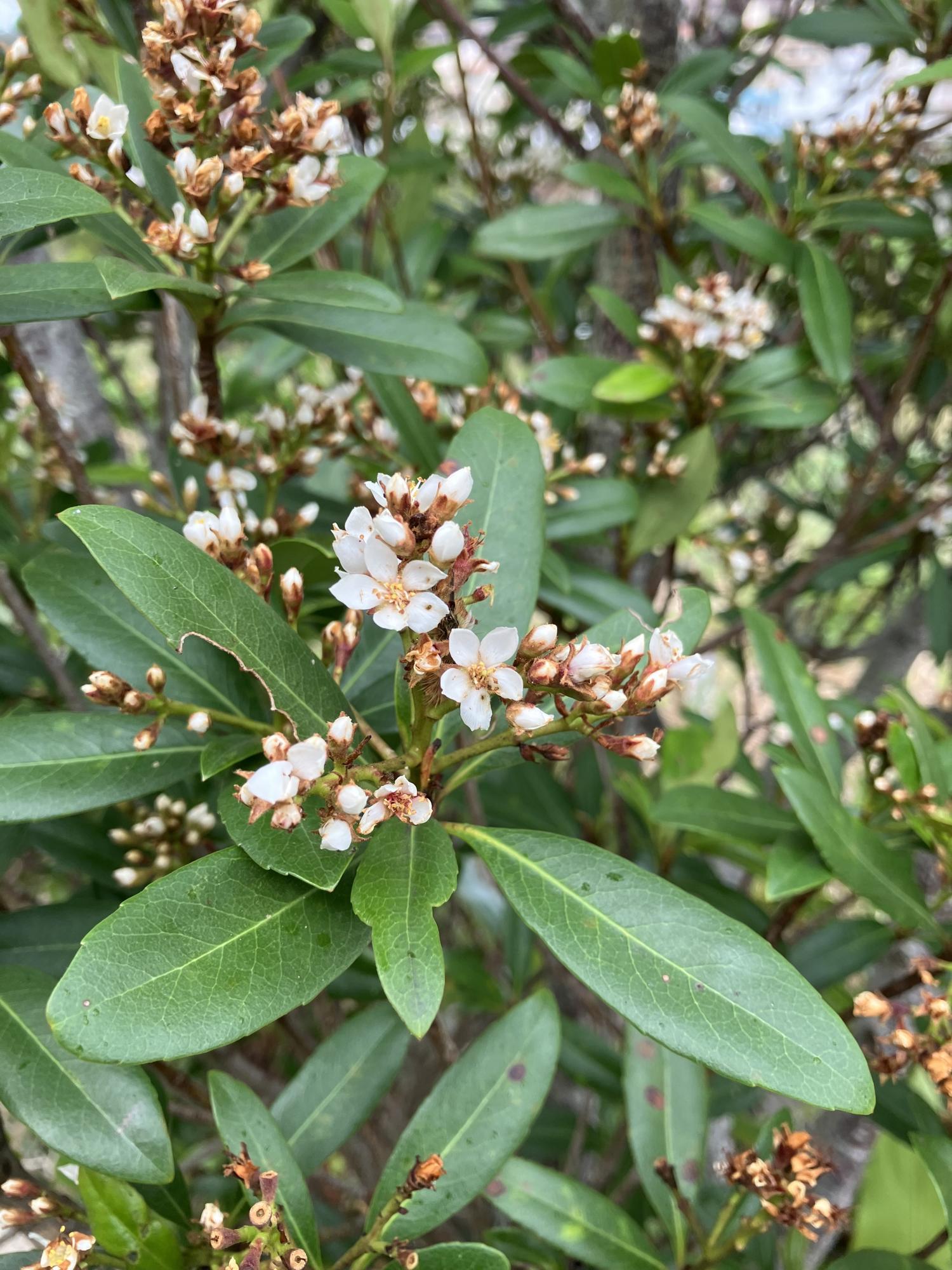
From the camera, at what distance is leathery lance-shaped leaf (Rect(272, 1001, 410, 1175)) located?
1029 mm

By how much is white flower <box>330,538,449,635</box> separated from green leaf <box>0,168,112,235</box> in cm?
39

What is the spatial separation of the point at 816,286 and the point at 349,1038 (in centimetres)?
135

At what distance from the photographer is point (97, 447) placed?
1883mm

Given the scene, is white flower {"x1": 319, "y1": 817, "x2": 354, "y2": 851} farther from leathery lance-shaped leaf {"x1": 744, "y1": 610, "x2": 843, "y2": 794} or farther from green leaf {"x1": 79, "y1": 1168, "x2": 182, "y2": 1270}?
leathery lance-shaped leaf {"x1": 744, "y1": 610, "x2": 843, "y2": 794}

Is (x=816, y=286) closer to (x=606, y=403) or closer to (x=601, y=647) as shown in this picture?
(x=606, y=403)

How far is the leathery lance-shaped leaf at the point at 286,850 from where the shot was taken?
0.70m

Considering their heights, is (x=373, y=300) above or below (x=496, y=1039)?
above

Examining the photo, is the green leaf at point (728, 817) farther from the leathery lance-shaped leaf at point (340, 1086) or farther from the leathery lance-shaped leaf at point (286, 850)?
the leathery lance-shaped leaf at point (286, 850)

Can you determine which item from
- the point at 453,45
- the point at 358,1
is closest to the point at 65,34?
the point at 358,1

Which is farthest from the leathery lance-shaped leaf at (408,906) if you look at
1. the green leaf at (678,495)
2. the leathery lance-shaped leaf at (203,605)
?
the green leaf at (678,495)

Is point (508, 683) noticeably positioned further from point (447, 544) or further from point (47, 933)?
point (47, 933)

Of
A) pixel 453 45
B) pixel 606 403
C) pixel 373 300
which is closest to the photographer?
pixel 373 300

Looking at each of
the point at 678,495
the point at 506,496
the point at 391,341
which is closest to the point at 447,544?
the point at 506,496

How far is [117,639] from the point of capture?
970mm
